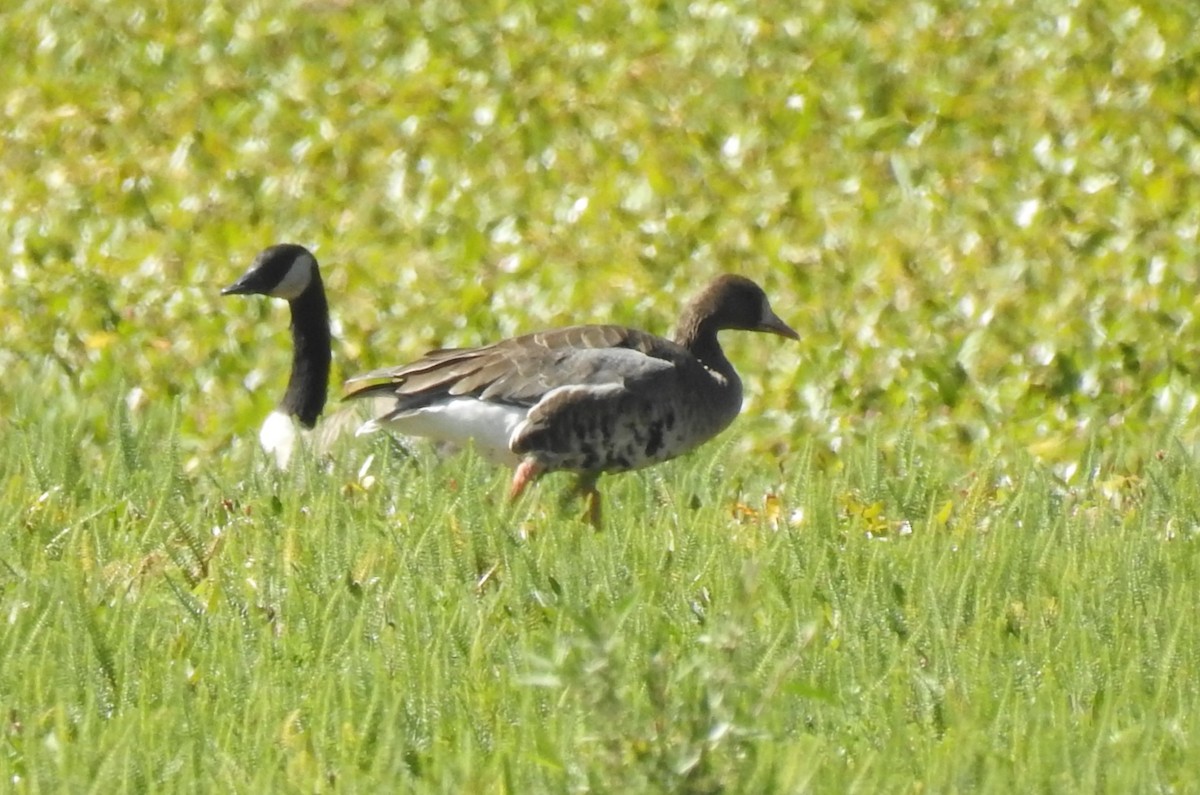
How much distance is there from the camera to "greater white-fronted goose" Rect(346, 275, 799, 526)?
24.9ft

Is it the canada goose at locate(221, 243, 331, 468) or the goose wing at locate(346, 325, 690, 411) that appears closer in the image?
the goose wing at locate(346, 325, 690, 411)

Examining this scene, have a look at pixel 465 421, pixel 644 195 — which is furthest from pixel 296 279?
pixel 644 195

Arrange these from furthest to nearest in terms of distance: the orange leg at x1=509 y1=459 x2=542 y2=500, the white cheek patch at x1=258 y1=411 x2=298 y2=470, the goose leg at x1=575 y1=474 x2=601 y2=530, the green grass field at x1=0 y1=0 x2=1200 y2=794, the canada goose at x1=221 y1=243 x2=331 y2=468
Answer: the canada goose at x1=221 y1=243 x2=331 y2=468, the white cheek patch at x1=258 y1=411 x2=298 y2=470, the orange leg at x1=509 y1=459 x2=542 y2=500, the goose leg at x1=575 y1=474 x2=601 y2=530, the green grass field at x1=0 y1=0 x2=1200 y2=794

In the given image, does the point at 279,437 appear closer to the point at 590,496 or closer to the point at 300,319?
the point at 300,319

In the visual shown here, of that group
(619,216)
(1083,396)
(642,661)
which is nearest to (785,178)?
(619,216)

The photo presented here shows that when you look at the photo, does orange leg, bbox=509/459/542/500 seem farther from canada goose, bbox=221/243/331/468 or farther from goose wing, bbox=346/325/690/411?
canada goose, bbox=221/243/331/468

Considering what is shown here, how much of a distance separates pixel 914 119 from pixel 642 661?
8.46 meters

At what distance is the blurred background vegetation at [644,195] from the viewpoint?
9805 millimetres

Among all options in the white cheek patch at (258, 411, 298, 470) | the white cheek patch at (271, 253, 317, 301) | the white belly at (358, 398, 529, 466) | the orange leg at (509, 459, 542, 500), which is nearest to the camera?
the orange leg at (509, 459, 542, 500)

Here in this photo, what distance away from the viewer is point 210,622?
5598 mm

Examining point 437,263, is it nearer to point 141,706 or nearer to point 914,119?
point 914,119

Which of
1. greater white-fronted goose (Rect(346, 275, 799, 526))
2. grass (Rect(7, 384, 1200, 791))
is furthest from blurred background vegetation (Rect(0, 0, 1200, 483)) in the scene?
grass (Rect(7, 384, 1200, 791))

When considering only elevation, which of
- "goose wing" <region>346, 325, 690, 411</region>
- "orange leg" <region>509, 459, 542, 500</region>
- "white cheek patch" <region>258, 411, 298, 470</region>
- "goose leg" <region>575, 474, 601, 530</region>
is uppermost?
"goose wing" <region>346, 325, 690, 411</region>

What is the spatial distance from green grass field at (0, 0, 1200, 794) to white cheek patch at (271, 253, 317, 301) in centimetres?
72
